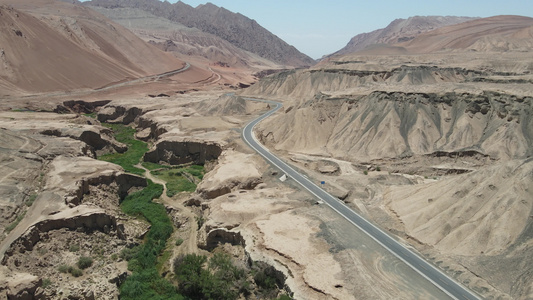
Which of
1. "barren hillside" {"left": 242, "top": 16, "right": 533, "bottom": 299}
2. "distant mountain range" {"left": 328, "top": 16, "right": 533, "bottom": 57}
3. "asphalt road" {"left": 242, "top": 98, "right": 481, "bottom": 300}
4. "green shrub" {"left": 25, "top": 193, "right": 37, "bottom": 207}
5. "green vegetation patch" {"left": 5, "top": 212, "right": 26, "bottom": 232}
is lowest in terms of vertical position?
"green vegetation patch" {"left": 5, "top": 212, "right": 26, "bottom": 232}

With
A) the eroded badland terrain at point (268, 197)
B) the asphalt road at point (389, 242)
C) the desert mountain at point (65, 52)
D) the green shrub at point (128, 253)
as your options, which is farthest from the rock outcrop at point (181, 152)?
the desert mountain at point (65, 52)

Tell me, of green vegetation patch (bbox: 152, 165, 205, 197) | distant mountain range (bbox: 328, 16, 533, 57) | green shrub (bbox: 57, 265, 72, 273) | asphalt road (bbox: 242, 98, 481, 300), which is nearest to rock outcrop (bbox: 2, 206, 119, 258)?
green shrub (bbox: 57, 265, 72, 273)

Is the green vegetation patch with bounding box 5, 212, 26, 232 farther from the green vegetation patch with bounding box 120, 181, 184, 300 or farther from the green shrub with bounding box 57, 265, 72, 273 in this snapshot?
the green vegetation patch with bounding box 120, 181, 184, 300

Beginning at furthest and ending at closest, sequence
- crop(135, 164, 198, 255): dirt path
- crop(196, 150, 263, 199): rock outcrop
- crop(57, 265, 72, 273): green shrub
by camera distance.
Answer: crop(196, 150, 263, 199): rock outcrop, crop(135, 164, 198, 255): dirt path, crop(57, 265, 72, 273): green shrub

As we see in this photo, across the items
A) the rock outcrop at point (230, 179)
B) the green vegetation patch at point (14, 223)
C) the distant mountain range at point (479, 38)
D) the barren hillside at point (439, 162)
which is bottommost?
the green vegetation patch at point (14, 223)

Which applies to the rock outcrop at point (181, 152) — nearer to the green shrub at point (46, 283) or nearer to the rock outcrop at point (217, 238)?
the rock outcrop at point (217, 238)

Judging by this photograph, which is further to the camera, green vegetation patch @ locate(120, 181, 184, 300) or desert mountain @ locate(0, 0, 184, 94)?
desert mountain @ locate(0, 0, 184, 94)
